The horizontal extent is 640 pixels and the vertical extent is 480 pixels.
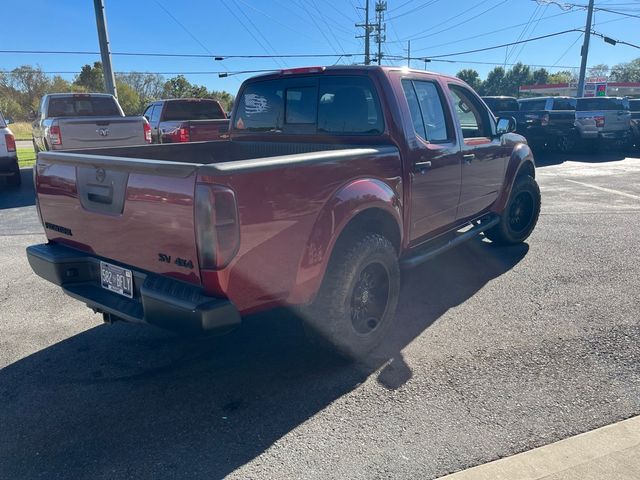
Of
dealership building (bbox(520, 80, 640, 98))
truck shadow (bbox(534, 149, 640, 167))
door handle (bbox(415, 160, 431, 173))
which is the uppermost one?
dealership building (bbox(520, 80, 640, 98))

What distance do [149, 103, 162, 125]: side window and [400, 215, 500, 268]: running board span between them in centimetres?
963

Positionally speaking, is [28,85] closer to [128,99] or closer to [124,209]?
[128,99]

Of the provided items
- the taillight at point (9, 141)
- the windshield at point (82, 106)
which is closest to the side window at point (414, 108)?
the taillight at point (9, 141)

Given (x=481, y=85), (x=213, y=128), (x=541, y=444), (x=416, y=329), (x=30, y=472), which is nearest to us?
(x=30, y=472)

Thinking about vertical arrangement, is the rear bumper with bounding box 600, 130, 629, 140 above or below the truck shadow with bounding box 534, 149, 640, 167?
above

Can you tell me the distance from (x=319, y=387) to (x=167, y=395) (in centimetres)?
94

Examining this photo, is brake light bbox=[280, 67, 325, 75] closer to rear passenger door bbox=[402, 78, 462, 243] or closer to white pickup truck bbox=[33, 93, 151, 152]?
rear passenger door bbox=[402, 78, 462, 243]

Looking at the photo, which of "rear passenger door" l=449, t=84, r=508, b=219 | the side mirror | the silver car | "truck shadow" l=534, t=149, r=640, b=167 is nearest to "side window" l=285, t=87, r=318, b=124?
"rear passenger door" l=449, t=84, r=508, b=219

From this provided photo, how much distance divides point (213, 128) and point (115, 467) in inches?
356

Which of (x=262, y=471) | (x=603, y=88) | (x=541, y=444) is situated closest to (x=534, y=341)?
(x=541, y=444)

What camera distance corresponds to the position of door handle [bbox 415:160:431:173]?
385 cm

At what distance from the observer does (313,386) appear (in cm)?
310

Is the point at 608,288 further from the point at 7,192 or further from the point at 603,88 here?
the point at 603,88

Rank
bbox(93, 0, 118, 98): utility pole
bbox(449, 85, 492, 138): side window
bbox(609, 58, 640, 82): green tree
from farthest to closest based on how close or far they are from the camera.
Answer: bbox(609, 58, 640, 82): green tree, bbox(93, 0, 118, 98): utility pole, bbox(449, 85, 492, 138): side window
